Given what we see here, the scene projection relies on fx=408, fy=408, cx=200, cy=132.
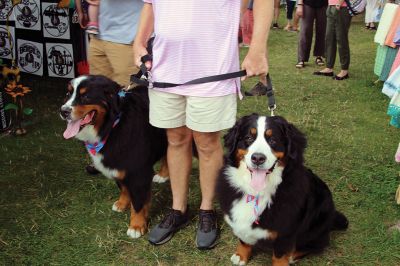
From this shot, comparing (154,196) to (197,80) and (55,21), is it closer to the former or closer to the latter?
(197,80)

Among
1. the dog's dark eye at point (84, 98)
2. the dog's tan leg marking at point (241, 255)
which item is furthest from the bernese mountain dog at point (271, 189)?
the dog's dark eye at point (84, 98)

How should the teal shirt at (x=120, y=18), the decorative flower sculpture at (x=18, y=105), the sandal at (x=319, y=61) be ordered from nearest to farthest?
the teal shirt at (x=120, y=18) < the decorative flower sculpture at (x=18, y=105) < the sandal at (x=319, y=61)

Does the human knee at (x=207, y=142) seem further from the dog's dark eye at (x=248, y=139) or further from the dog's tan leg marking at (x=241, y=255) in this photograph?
the dog's tan leg marking at (x=241, y=255)

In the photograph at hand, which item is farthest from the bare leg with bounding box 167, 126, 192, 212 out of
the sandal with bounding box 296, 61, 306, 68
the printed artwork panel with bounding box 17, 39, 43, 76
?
the sandal with bounding box 296, 61, 306, 68

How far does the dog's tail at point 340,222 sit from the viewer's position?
2.63 metres

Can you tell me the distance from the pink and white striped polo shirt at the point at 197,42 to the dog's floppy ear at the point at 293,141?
358 millimetres

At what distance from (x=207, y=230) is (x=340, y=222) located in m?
0.87

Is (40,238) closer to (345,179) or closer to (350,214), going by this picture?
(350,214)

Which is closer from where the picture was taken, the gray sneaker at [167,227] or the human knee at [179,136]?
the human knee at [179,136]

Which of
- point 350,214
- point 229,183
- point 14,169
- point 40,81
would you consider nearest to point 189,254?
point 229,183

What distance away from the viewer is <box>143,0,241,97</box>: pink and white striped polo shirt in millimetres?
2082

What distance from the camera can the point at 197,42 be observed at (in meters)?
2.12

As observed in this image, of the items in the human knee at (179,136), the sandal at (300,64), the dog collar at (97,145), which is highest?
the human knee at (179,136)

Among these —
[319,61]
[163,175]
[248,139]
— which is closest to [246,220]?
[248,139]
